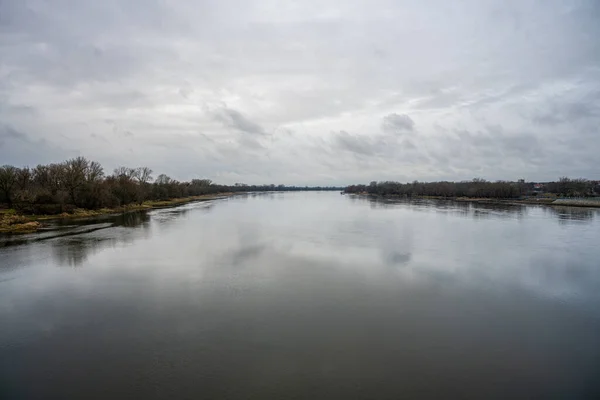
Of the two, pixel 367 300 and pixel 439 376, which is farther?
pixel 367 300

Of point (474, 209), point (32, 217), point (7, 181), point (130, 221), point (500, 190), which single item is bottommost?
point (474, 209)

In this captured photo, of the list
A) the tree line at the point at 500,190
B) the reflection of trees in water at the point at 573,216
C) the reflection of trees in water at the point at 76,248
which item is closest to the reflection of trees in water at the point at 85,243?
the reflection of trees in water at the point at 76,248

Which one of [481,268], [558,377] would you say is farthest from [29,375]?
[481,268]

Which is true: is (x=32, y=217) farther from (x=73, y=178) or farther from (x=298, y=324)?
(x=298, y=324)

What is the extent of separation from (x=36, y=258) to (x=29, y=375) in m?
11.8

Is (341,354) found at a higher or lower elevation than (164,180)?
lower

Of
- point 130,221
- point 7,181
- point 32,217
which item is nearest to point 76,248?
point 130,221

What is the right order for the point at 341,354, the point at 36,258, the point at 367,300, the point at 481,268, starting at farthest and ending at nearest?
the point at 36,258
the point at 481,268
the point at 367,300
the point at 341,354

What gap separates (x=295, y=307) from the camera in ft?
30.7

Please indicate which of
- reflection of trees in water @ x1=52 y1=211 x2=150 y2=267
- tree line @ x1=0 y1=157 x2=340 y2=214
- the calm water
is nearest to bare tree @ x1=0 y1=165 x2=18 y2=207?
tree line @ x1=0 y1=157 x2=340 y2=214

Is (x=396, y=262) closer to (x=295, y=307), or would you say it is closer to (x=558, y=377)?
(x=295, y=307)

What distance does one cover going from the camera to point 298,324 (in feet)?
27.1

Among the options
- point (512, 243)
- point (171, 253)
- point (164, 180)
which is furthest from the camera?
point (164, 180)

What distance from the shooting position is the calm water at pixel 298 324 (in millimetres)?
5934
